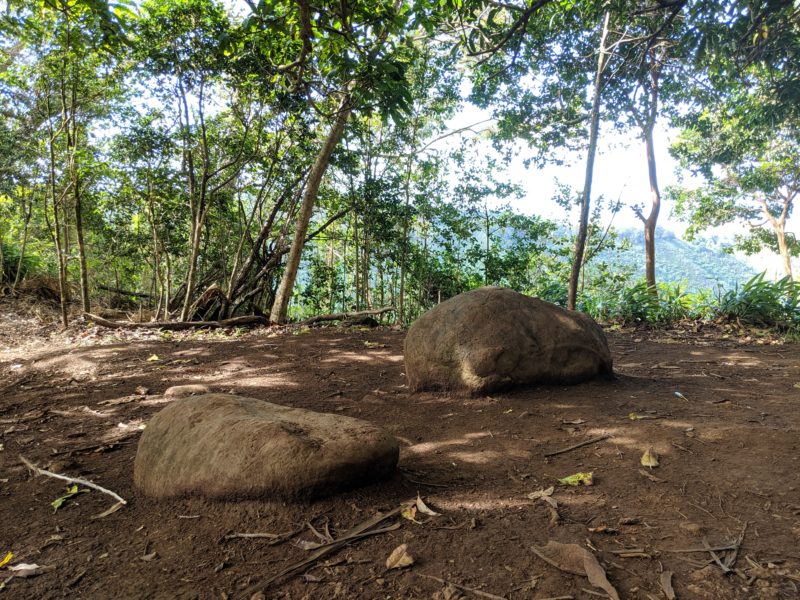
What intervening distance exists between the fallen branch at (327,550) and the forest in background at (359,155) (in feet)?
12.8

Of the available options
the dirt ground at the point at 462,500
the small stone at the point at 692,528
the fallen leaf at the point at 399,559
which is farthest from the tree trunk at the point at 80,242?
the small stone at the point at 692,528

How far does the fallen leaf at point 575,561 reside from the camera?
6.08 ft

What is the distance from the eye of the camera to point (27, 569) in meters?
2.14

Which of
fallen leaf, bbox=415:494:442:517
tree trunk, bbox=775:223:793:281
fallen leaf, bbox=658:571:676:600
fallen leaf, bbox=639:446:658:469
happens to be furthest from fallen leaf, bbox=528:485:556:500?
tree trunk, bbox=775:223:793:281

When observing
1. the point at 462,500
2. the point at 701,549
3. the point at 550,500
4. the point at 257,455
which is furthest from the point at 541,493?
the point at 257,455

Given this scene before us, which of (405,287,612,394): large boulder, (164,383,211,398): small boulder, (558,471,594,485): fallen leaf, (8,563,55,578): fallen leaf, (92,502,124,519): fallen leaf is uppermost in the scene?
(405,287,612,394): large boulder

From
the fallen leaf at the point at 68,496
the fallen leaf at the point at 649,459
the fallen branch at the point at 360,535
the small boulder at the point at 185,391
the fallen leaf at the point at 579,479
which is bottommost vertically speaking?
the fallen leaf at the point at 68,496

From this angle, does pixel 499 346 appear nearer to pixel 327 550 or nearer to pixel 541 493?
pixel 541 493

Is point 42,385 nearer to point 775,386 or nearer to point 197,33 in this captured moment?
point 197,33

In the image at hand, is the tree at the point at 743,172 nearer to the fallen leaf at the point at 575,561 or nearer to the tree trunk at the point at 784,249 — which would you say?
the tree trunk at the point at 784,249

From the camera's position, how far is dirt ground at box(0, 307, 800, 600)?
77.3 inches

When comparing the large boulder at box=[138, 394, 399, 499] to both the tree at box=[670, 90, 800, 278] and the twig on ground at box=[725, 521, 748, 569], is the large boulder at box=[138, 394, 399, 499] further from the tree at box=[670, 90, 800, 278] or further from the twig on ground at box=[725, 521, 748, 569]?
the tree at box=[670, 90, 800, 278]

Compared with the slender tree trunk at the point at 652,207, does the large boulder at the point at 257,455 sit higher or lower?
lower

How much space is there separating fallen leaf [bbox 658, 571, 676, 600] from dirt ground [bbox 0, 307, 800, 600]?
0.03 m
